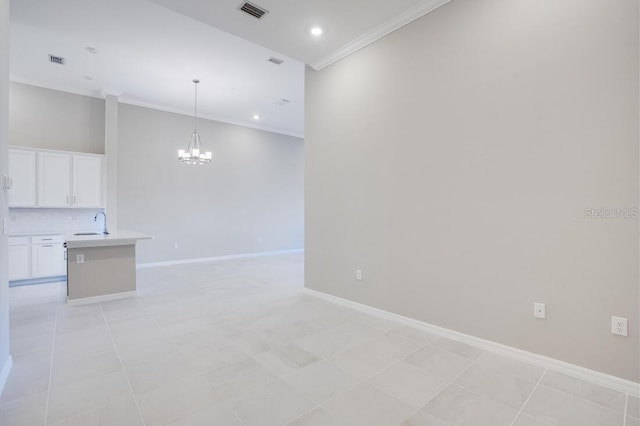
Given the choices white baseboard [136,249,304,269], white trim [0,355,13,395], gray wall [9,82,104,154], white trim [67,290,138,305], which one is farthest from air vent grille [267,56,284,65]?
white baseboard [136,249,304,269]

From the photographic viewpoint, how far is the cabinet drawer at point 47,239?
5.21m

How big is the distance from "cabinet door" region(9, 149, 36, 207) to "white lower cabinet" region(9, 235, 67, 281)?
2.04ft

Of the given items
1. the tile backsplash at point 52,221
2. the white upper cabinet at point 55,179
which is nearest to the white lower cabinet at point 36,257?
the tile backsplash at point 52,221

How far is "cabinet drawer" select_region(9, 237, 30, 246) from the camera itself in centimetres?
502

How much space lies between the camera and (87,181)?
568 centimetres

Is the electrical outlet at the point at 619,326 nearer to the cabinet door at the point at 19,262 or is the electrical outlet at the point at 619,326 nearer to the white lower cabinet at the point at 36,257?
the white lower cabinet at the point at 36,257

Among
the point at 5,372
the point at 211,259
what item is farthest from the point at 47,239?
the point at 5,372

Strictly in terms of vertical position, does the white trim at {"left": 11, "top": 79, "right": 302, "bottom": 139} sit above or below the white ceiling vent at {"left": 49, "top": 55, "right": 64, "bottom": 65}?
below

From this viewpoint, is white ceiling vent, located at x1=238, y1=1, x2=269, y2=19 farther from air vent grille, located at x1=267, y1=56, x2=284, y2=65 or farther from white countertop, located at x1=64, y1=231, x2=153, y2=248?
white countertop, located at x1=64, y1=231, x2=153, y2=248

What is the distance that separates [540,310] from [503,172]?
114cm

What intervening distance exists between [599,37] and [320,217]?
322 cm

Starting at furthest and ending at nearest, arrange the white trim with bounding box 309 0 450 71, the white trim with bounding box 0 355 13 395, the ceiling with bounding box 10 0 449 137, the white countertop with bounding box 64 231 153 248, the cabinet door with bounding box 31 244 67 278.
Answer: the cabinet door with bounding box 31 244 67 278 → the white countertop with bounding box 64 231 153 248 → the ceiling with bounding box 10 0 449 137 → the white trim with bounding box 309 0 450 71 → the white trim with bounding box 0 355 13 395

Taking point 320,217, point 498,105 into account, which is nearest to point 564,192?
point 498,105

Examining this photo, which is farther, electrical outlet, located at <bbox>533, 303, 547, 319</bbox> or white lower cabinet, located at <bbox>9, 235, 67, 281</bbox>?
white lower cabinet, located at <bbox>9, 235, 67, 281</bbox>
